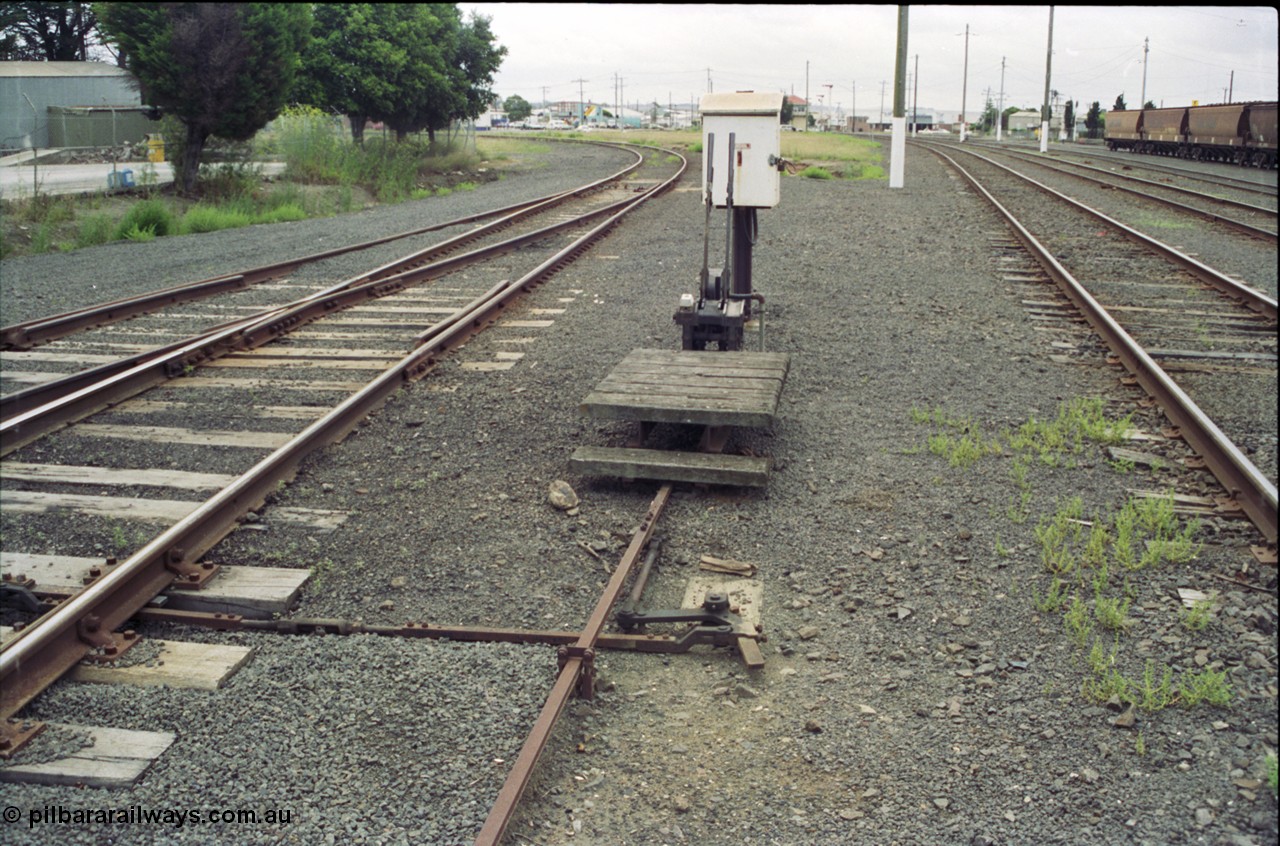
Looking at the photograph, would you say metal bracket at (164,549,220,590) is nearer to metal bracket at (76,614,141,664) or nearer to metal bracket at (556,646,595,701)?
metal bracket at (76,614,141,664)

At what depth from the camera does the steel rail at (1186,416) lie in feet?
15.0

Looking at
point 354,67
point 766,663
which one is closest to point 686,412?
point 766,663

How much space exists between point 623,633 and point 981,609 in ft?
4.55

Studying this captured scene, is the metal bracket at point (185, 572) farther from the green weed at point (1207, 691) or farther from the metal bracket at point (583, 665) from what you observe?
the green weed at point (1207, 691)

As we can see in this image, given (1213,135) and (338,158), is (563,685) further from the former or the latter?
Result: (1213,135)

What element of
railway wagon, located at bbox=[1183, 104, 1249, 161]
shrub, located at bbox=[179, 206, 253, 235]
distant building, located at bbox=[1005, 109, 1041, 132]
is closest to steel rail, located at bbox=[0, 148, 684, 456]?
shrub, located at bbox=[179, 206, 253, 235]

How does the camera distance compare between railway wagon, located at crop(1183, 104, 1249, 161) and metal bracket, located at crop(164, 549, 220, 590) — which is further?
railway wagon, located at crop(1183, 104, 1249, 161)

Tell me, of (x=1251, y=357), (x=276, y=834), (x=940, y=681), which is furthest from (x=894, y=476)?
(x=276, y=834)

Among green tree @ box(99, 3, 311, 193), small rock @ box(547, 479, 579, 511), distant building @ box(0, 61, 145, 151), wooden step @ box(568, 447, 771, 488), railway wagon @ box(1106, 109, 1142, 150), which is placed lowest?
small rock @ box(547, 479, 579, 511)

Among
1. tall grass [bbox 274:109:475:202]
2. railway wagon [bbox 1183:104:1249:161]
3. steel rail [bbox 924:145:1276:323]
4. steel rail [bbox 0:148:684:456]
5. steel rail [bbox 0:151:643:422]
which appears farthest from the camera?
railway wagon [bbox 1183:104:1249:161]

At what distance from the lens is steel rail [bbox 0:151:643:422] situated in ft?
22.0

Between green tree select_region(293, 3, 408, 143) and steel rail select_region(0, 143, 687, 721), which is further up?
green tree select_region(293, 3, 408, 143)

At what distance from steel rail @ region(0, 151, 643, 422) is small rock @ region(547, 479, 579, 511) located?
3.57m

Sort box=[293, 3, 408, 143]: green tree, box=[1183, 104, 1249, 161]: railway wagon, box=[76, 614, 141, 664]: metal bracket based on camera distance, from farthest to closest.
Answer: box=[1183, 104, 1249, 161]: railway wagon < box=[293, 3, 408, 143]: green tree < box=[76, 614, 141, 664]: metal bracket
